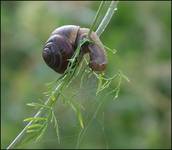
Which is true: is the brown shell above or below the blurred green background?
above

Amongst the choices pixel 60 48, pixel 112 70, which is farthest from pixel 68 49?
pixel 112 70

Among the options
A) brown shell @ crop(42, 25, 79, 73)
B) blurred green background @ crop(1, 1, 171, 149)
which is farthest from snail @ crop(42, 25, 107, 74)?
blurred green background @ crop(1, 1, 171, 149)

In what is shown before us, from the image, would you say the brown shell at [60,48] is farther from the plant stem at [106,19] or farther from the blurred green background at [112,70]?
the blurred green background at [112,70]

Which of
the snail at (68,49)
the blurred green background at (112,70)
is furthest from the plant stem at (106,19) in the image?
the blurred green background at (112,70)

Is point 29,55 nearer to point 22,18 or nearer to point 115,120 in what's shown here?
point 22,18

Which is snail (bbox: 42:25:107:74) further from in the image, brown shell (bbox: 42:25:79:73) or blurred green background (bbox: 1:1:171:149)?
blurred green background (bbox: 1:1:171:149)

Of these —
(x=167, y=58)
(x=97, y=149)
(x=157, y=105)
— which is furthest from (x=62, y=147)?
(x=167, y=58)
